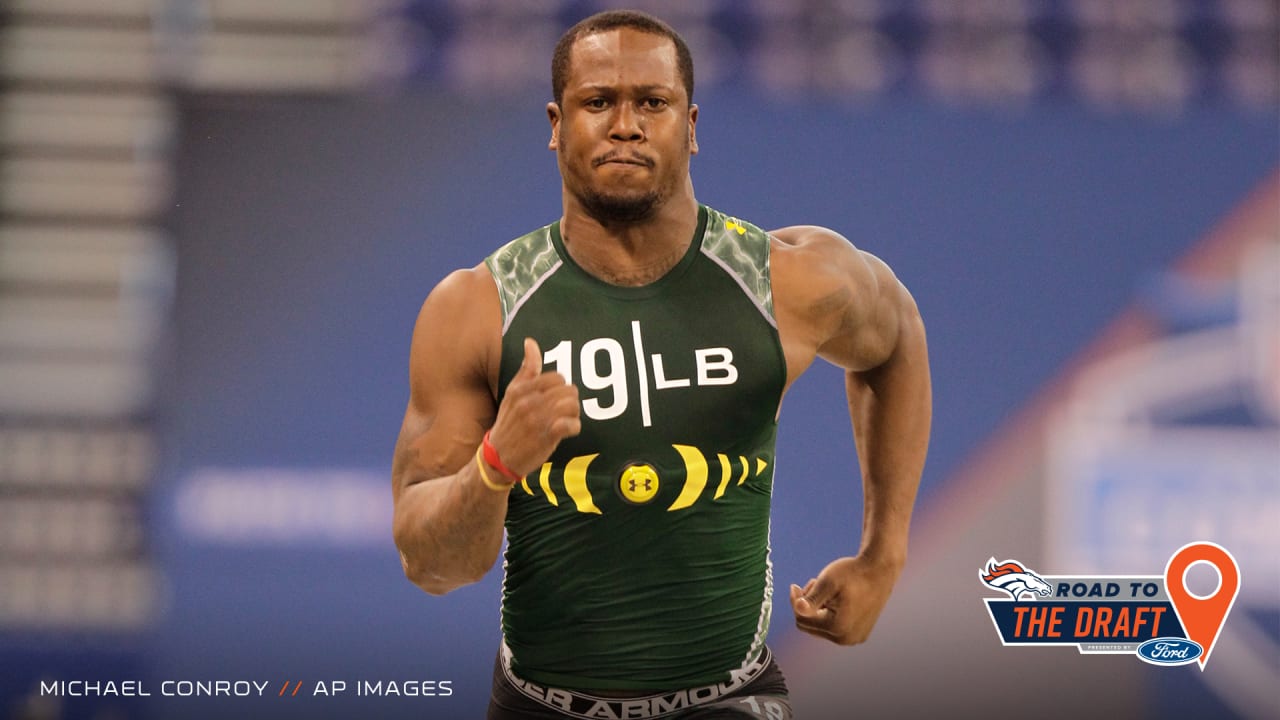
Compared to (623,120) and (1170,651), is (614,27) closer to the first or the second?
(623,120)

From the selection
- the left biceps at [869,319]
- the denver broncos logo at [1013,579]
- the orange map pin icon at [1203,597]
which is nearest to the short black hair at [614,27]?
the left biceps at [869,319]

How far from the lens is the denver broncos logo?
499 cm

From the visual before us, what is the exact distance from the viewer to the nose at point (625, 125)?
2410mm

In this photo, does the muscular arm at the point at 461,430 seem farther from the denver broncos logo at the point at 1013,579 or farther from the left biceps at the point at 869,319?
the denver broncos logo at the point at 1013,579

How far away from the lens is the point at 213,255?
4.92 m

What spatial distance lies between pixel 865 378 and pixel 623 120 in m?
0.90

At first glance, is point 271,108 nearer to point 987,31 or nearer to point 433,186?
point 433,186

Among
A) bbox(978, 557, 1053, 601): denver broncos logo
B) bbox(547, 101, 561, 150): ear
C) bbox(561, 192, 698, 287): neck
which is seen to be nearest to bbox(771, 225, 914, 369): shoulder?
bbox(561, 192, 698, 287): neck

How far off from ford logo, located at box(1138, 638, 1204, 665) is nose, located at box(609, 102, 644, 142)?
11.7ft

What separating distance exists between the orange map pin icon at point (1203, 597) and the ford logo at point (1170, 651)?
30mm

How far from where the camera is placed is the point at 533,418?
2.02 m

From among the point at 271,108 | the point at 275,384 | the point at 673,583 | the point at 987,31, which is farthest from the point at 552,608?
the point at 987,31

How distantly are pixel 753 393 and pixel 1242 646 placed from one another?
138 inches

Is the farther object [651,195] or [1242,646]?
[1242,646]
